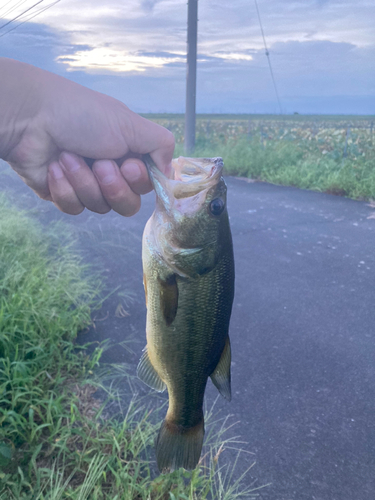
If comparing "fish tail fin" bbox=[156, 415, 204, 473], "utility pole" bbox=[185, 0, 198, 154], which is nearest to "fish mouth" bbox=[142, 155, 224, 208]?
"fish tail fin" bbox=[156, 415, 204, 473]

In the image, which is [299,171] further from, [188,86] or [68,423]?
[68,423]

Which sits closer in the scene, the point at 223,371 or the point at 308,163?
the point at 223,371

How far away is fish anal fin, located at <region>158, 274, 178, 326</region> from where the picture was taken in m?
1.43

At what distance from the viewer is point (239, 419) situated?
126 inches

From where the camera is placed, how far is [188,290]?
143 centimetres

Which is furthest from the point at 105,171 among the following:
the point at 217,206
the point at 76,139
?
the point at 217,206

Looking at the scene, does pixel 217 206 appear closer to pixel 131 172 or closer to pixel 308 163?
pixel 131 172

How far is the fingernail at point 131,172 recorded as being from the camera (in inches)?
67.8

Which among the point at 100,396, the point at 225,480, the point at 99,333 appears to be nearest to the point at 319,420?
the point at 225,480

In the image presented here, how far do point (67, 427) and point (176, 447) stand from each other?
1412 mm

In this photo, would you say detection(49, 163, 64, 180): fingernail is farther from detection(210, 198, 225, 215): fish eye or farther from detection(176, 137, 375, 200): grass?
detection(176, 137, 375, 200): grass

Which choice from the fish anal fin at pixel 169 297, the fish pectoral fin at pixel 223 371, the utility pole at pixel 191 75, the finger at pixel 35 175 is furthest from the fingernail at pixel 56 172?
the utility pole at pixel 191 75

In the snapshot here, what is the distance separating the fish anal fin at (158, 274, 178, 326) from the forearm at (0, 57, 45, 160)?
843mm

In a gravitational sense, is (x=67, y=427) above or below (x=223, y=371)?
below
